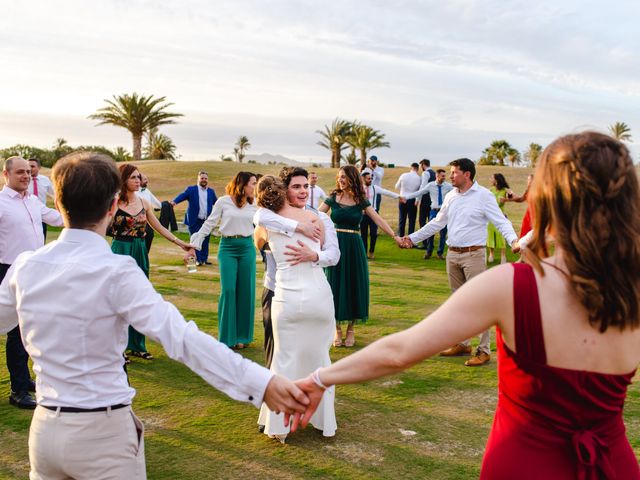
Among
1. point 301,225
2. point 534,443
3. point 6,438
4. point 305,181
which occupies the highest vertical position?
point 305,181

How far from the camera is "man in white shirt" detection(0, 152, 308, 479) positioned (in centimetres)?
240

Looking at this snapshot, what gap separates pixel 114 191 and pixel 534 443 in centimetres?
182

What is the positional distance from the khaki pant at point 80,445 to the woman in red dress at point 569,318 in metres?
1.31

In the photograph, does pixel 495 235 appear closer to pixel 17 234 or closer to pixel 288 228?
pixel 288 228

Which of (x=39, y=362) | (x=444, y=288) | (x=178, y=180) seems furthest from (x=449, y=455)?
(x=178, y=180)

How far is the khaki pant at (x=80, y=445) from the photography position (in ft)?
7.86

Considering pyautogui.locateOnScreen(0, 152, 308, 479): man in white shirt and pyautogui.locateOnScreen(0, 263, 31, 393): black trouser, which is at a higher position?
pyautogui.locateOnScreen(0, 152, 308, 479): man in white shirt

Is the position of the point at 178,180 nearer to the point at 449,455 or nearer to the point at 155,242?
the point at 155,242

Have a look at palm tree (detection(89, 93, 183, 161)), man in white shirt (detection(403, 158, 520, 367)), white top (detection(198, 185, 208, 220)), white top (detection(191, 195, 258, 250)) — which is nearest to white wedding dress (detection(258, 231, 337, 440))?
man in white shirt (detection(403, 158, 520, 367))

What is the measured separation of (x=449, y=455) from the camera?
477 cm

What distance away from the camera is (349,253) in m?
8.44

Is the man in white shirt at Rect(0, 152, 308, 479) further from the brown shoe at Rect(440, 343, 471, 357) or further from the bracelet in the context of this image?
the brown shoe at Rect(440, 343, 471, 357)

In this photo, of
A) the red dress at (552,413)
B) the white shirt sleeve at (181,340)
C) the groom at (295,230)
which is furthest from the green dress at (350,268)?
the red dress at (552,413)

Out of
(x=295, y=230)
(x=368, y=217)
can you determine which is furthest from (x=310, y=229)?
(x=368, y=217)
